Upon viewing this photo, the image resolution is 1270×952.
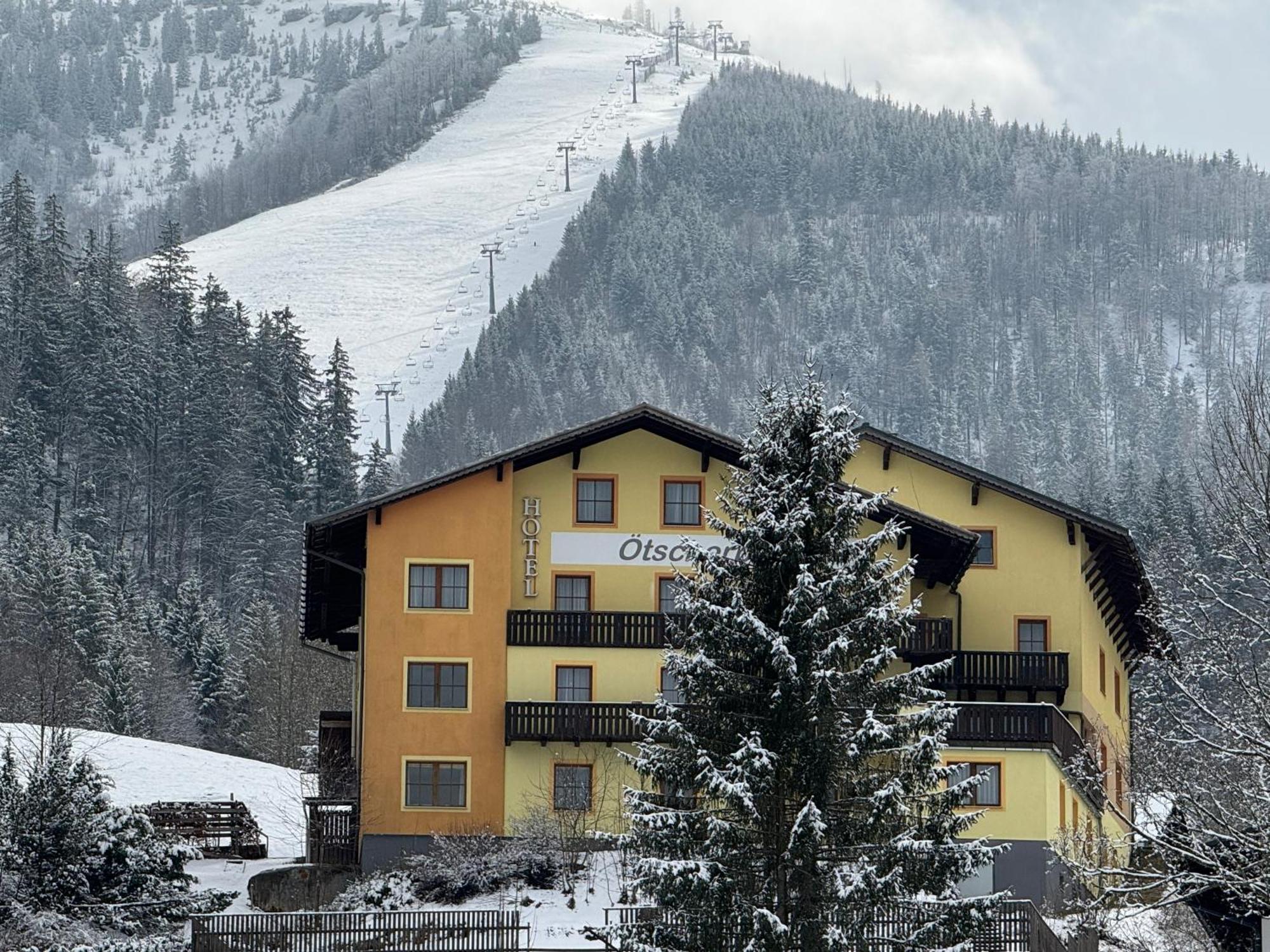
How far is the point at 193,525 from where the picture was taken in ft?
493

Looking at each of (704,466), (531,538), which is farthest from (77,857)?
(704,466)

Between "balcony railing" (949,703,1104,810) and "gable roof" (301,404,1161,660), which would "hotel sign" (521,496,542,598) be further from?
"balcony railing" (949,703,1104,810)

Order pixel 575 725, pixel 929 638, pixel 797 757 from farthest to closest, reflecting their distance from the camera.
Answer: pixel 929 638 → pixel 575 725 → pixel 797 757

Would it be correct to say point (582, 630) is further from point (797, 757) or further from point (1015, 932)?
point (797, 757)

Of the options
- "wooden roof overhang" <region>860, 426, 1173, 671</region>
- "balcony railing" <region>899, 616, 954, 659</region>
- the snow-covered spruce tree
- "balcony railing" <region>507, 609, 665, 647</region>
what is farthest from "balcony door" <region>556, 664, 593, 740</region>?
the snow-covered spruce tree

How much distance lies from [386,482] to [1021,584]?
101024mm

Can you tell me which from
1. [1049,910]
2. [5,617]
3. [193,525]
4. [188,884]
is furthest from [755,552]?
[193,525]

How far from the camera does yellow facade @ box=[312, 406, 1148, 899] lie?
55312 mm

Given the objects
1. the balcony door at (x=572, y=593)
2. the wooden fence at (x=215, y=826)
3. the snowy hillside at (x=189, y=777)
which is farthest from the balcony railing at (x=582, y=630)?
the snowy hillside at (x=189, y=777)

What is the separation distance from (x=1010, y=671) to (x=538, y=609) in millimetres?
10886

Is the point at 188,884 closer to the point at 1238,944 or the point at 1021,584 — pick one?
the point at 1021,584

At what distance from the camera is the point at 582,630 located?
56.1m

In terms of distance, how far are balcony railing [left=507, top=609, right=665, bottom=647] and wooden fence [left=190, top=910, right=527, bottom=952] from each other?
12.3 m

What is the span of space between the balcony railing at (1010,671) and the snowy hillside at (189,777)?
19775 millimetres
